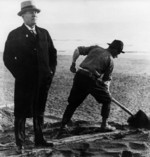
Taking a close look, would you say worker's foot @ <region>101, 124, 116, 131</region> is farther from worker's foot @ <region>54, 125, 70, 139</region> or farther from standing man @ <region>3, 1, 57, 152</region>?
standing man @ <region>3, 1, 57, 152</region>

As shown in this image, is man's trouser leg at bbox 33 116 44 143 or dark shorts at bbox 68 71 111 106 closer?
man's trouser leg at bbox 33 116 44 143

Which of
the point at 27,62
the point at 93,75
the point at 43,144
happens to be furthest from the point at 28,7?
the point at 43,144

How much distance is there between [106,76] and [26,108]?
1410 millimetres

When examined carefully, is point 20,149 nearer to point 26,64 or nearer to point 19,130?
point 19,130

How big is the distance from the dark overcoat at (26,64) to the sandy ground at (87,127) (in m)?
0.60

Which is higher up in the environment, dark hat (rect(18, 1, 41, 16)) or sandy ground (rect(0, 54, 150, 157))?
dark hat (rect(18, 1, 41, 16))

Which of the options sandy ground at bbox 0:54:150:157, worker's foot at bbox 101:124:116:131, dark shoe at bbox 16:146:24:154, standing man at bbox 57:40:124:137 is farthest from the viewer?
worker's foot at bbox 101:124:116:131

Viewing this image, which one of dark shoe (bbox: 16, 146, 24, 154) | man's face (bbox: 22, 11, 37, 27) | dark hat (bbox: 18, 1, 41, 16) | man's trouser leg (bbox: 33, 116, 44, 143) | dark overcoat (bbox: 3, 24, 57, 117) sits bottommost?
dark shoe (bbox: 16, 146, 24, 154)

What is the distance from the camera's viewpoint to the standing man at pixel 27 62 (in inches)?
177

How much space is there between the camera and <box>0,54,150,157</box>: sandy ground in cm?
468

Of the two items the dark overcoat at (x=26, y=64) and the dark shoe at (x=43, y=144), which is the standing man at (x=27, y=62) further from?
the dark shoe at (x=43, y=144)

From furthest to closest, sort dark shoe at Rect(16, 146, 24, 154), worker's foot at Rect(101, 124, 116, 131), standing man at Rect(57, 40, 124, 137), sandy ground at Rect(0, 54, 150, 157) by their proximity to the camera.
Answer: worker's foot at Rect(101, 124, 116, 131) → standing man at Rect(57, 40, 124, 137) → sandy ground at Rect(0, 54, 150, 157) → dark shoe at Rect(16, 146, 24, 154)

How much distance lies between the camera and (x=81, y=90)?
5449 mm

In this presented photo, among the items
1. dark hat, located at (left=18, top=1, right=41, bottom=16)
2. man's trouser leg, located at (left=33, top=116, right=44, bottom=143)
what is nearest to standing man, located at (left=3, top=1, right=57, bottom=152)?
dark hat, located at (left=18, top=1, right=41, bottom=16)
